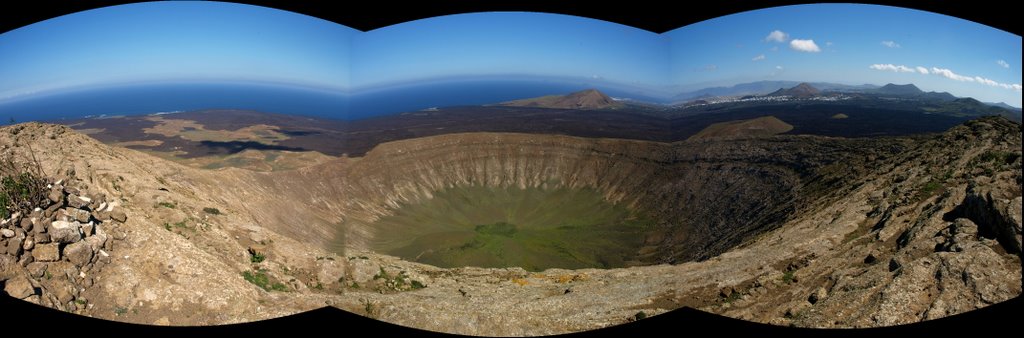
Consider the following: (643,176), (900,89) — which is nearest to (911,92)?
(900,89)

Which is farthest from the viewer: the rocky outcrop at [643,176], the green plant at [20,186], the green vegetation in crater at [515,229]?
the green vegetation in crater at [515,229]

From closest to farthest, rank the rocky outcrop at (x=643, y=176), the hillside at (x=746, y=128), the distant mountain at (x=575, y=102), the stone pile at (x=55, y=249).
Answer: the stone pile at (x=55, y=249) → the rocky outcrop at (x=643, y=176) → the distant mountain at (x=575, y=102) → the hillside at (x=746, y=128)

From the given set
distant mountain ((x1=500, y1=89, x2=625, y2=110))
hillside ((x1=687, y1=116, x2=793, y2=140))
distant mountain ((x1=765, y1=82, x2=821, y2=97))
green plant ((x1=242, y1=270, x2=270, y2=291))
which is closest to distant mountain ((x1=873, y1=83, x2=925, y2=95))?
distant mountain ((x1=765, y1=82, x2=821, y2=97))

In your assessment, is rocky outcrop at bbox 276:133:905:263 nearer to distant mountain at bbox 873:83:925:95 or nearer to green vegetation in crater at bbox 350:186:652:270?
green vegetation in crater at bbox 350:186:652:270

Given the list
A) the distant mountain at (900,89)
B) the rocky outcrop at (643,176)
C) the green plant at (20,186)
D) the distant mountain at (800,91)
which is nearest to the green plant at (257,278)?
the rocky outcrop at (643,176)

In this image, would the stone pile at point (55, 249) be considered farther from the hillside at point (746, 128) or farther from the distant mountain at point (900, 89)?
the hillside at point (746, 128)

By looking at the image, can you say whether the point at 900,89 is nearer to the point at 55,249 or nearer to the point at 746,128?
the point at 746,128
